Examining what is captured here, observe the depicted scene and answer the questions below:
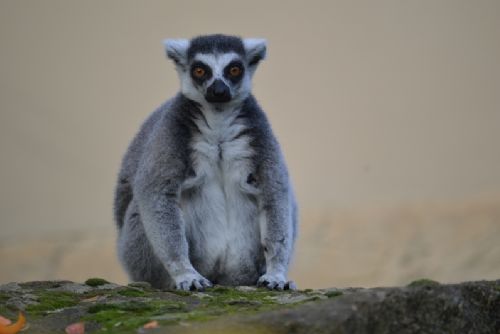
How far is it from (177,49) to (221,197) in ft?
4.88

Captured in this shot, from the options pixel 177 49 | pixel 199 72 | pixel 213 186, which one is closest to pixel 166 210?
pixel 213 186

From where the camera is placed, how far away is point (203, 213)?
8172mm

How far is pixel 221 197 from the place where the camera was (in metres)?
8.17

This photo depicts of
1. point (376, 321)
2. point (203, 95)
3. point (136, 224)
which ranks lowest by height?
point (376, 321)

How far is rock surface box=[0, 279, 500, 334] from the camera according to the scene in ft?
16.1

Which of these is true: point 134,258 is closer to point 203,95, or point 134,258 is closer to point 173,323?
point 203,95

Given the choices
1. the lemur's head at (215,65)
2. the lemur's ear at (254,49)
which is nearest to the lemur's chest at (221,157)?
the lemur's head at (215,65)

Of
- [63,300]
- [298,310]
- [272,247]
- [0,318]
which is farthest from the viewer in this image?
[272,247]

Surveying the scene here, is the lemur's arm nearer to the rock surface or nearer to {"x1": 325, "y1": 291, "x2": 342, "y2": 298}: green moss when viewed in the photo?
the rock surface

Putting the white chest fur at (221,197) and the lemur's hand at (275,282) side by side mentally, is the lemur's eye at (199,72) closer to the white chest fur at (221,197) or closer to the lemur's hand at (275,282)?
the white chest fur at (221,197)

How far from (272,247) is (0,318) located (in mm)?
3071

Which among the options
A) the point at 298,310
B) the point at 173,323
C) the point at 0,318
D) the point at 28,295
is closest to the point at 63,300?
the point at 28,295

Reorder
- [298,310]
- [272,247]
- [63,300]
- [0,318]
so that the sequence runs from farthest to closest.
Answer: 1. [272,247]
2. [63,300]
3. [0,318]
4. [298,310]

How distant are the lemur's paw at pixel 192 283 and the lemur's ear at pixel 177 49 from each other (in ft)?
6.96
